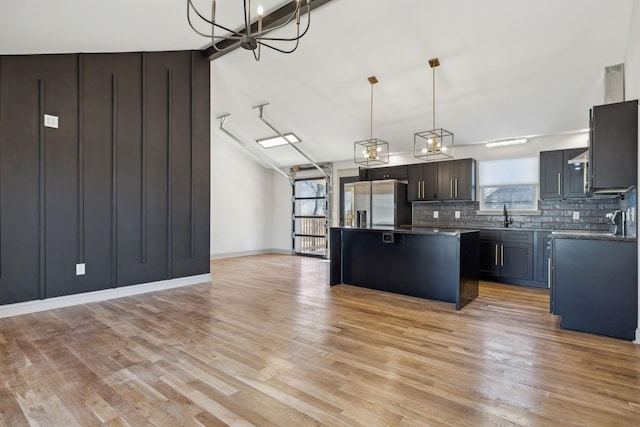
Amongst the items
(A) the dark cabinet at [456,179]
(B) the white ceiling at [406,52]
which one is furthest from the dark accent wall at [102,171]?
(A) the dark cabinet at [456,179]

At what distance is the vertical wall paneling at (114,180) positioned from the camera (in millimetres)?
4348

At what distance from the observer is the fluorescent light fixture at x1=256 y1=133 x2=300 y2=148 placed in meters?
7.37

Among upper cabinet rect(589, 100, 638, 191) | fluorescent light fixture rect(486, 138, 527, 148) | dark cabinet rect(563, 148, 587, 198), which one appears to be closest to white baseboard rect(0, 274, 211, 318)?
upper cabinet rect(589, 100, 638, 191)

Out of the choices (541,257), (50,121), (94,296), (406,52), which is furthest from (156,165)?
(541,257)

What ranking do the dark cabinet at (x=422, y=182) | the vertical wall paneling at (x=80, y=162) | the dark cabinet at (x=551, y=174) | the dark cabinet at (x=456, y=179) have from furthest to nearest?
the dark cabinet at (x=422, y=182) < the dark cabinet at (x=456, y=179) < the dark cabinet at (x=551, y=174) < the vertical wall paneling at (x=80, y=162)

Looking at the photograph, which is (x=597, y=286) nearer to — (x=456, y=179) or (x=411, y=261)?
(x=411, y=261)

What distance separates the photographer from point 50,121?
386 centimetres

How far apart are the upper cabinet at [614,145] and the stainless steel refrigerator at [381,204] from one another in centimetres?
354

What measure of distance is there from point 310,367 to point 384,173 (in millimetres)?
5157

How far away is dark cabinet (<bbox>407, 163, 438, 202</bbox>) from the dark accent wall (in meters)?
3.73

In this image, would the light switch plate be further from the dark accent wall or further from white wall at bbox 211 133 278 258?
white wall at bbox 211 133 278 258

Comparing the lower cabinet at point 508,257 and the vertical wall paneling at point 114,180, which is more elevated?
the vertical wall paneling at point 114,180

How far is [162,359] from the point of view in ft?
8.19

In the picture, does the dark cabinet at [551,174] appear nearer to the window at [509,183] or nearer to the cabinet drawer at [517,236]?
the window at [509,183]
